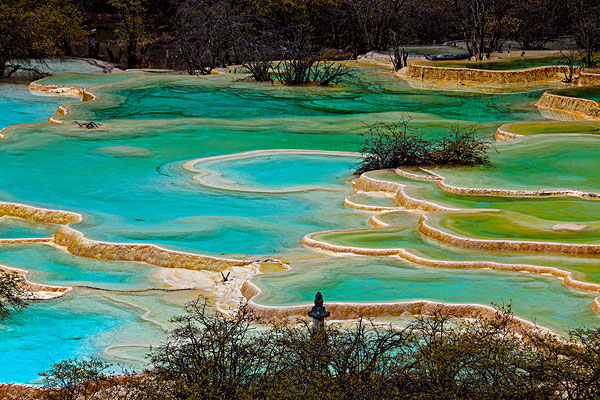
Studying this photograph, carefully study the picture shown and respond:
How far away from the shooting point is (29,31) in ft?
87.2

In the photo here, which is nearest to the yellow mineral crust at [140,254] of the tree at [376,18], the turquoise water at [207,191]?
the turquoise water at [207,191]

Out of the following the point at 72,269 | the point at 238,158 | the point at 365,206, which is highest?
the point at 238,158

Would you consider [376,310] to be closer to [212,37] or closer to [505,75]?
[505,75]

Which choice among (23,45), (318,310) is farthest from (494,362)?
(23,45)

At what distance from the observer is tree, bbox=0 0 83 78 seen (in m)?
26.3

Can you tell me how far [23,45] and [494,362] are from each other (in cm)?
2486

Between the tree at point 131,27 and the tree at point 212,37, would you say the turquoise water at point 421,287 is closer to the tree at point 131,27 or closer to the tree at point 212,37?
the tree at point 212,37

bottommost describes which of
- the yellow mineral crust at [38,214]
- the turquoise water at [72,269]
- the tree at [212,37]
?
the turquoise water at [72,269]

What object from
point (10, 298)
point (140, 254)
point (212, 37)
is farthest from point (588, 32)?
Result: point (10, 298)

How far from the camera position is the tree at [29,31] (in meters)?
26.3

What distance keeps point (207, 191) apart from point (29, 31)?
53.9 feet

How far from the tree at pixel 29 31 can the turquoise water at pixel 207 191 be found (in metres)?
2.22

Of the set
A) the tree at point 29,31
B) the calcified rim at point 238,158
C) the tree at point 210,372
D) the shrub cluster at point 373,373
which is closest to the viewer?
the shrub cluster at point 373,373

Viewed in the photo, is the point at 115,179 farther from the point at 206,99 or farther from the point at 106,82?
the point at 106,82
